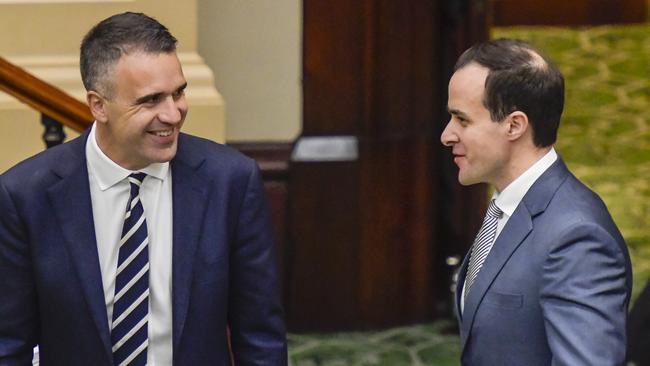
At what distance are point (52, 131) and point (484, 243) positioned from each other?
7.22 ft

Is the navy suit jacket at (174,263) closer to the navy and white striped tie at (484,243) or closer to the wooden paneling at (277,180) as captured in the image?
the navy and white striped tie at (484,243)

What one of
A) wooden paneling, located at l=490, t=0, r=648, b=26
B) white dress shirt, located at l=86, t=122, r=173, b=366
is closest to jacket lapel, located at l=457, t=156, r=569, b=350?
white dress shirt, located at l=86, t=122, r=173, b=366

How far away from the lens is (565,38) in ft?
41.1

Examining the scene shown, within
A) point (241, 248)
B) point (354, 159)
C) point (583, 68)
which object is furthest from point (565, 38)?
point (241, 248)

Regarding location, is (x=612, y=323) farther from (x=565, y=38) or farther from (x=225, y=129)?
(x=565, y=38)

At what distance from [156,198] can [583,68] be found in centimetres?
905

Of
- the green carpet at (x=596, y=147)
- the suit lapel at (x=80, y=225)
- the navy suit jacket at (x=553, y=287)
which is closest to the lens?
the navy suit jacket at (x=553, y=287)

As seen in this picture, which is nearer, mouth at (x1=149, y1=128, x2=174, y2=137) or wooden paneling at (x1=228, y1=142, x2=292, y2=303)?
mouth at (x1=149, y1=128, x2=174, y2=137)

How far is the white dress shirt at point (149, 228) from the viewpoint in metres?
3.22

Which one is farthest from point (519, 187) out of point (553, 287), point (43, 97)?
point (43, 97)

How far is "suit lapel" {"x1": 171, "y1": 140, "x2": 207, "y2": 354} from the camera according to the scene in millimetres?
3203

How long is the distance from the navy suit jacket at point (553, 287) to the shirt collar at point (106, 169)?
0.77 m

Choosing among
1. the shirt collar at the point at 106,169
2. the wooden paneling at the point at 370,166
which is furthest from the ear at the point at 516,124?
the wooden paneling at the point at 370,166

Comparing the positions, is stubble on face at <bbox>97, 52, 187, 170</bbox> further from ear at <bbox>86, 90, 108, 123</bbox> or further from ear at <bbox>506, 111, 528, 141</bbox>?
ear at <bbox>506, 111, 528, 141</bbox>
